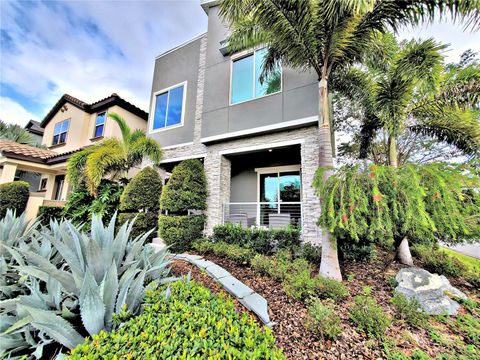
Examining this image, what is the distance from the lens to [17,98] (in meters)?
8.43

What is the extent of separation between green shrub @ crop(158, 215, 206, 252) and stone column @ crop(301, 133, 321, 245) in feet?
12.7

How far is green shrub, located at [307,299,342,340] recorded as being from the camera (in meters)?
2.63

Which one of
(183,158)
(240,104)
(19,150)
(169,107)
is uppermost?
(169,107)

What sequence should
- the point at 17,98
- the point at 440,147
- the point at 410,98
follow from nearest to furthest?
the point at 410,98 → the point at 17,98 → the point at 440,147

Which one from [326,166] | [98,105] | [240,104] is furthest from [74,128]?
[326,166]

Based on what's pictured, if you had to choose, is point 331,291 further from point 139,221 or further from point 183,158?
point 183,158

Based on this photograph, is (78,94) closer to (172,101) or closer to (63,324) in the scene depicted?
(172,101)

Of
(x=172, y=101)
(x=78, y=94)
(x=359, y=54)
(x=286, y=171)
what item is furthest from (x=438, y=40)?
(x=78, y=94)

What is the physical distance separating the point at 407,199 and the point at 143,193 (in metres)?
7.94

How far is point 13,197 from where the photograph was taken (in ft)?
29.4

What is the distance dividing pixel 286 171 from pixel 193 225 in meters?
4.74

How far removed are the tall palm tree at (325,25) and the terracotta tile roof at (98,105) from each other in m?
10.4

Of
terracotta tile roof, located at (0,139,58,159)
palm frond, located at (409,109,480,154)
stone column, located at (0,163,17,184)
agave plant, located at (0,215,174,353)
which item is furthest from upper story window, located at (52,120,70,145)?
palm frond, located at (409,109,480,154)

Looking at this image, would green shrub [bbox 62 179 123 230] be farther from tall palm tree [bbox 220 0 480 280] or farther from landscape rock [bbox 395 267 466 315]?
landscape rock [bbox 395 267 466 315]
